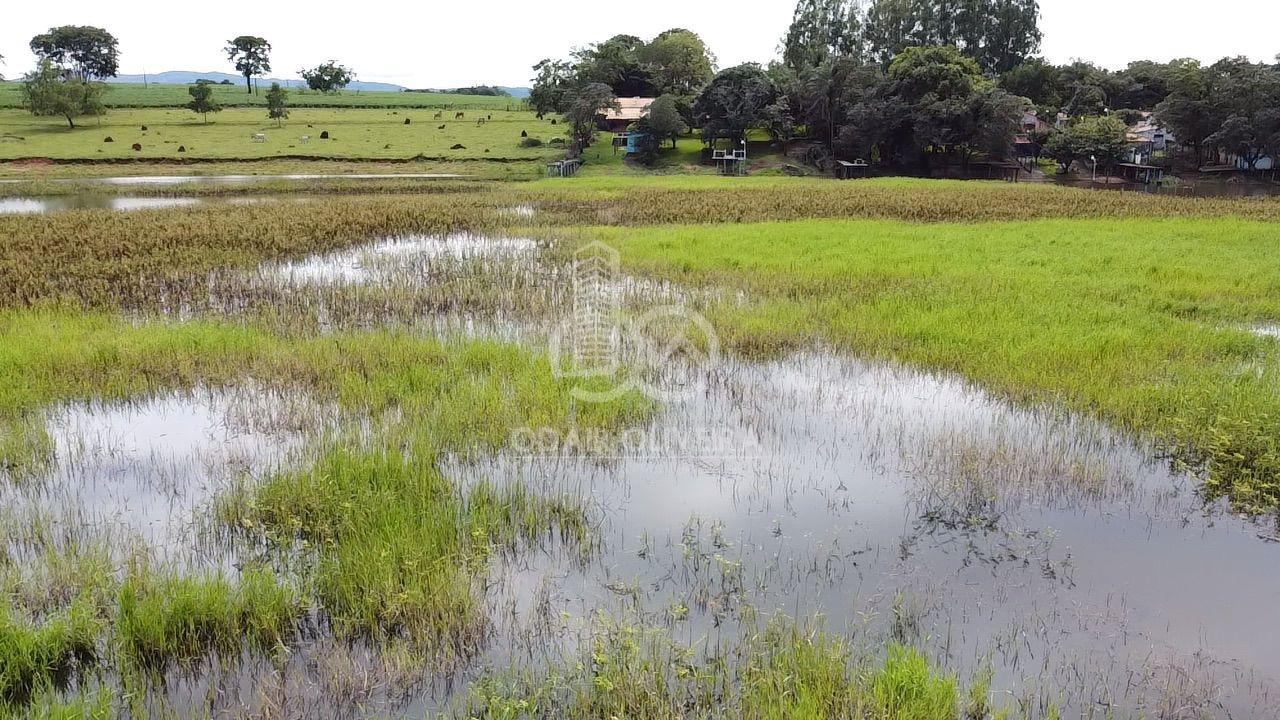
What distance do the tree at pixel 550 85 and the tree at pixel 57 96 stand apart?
34.7m

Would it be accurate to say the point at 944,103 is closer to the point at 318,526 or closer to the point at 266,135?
the point at 266,135

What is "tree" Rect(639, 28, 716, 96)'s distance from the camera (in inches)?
2613

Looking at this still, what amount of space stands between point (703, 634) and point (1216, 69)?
60943 mm

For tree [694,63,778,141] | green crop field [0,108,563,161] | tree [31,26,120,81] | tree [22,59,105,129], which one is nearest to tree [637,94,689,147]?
tree [694,63,778,141]

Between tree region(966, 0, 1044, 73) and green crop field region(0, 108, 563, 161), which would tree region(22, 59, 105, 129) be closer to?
green crop field region(0, 108, 563, 161)

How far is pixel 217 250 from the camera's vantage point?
17.1 m

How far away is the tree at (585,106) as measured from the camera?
5016cm

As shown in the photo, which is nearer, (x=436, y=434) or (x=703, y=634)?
(x=703, y=634)

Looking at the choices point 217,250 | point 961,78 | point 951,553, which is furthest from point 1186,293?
point 961,78

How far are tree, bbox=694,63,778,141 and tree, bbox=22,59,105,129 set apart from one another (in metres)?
46.9

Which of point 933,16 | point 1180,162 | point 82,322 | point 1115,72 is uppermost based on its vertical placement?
point 933,16

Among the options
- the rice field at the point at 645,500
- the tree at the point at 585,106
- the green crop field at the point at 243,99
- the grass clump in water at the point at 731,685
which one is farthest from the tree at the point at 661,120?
the grass clump in water at the point at 731,685

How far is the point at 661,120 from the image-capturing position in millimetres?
49656

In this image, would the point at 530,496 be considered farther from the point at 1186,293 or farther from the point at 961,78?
the point at 961,78
